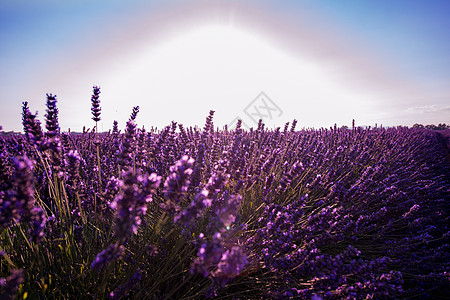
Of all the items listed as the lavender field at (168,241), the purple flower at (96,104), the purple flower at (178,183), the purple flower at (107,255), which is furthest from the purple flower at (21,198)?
the purple flower at (96,104)

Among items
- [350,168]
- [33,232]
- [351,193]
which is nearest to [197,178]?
[33,232]

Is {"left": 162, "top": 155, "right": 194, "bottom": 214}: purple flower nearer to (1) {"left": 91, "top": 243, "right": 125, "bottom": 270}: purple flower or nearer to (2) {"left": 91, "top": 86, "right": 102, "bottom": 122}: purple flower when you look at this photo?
(1) {"left": 91, "top": 243, "right": 125, "bottom": 270}: purple flower

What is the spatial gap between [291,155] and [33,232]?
161 inches

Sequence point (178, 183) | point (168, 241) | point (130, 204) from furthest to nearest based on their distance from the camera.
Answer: point (168, 241), point (178, 183), point (130, 204)

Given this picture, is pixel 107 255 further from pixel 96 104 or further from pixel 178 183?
pixel 96 104

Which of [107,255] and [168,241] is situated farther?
[168,241]

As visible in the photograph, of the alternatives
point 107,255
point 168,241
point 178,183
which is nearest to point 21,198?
point 107,255

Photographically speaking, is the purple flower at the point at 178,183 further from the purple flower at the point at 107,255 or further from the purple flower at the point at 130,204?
the purple flower at the point at 107,255

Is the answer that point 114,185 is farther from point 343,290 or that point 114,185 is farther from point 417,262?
point 417,262

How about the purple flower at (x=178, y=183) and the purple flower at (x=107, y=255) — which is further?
the purple flower at (x=178, y=183)

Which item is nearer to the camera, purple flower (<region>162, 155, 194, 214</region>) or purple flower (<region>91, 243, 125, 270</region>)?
purple flower (<region>91, 243, 125, 270</region>)

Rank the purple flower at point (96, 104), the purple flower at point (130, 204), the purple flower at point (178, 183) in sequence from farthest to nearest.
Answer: the purple flower at point (96, 104) < the purple flower at point (178, 183) < the purple flower at point (130, 204)

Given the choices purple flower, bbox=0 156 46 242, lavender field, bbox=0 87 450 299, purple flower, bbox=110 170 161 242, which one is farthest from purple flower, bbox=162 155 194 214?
purple flower, bbox=0 156 46 242

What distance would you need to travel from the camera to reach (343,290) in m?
1.38
